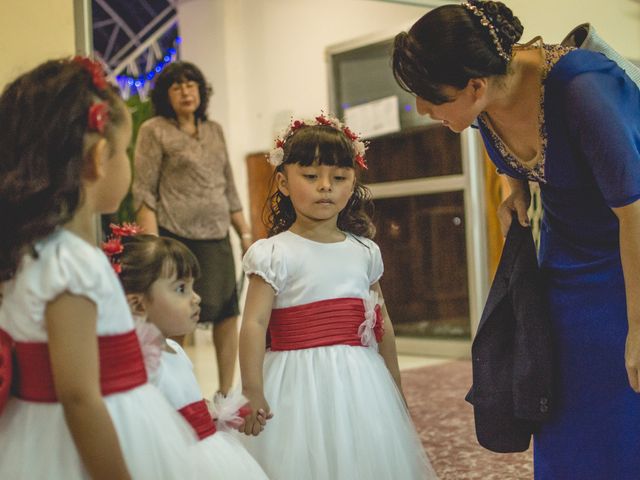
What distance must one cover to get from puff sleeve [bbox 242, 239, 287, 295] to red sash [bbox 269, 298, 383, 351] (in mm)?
72

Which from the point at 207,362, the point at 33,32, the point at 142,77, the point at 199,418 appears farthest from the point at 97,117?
the point at 142,77

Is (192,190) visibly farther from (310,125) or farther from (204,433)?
(204,433)

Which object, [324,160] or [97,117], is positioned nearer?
[97,117]

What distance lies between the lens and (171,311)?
5.16 feet

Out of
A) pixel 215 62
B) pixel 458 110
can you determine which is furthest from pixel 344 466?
pixel 215 62

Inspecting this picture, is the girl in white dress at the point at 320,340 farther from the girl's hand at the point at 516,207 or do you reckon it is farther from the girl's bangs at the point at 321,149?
the girl's hand at the point at 516,207

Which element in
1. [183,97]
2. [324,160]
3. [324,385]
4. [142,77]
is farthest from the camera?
[142,77]

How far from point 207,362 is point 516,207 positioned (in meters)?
4.04

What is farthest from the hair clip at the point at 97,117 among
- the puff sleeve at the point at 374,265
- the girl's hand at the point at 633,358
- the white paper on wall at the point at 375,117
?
the white paper on wall at the point at 375,117

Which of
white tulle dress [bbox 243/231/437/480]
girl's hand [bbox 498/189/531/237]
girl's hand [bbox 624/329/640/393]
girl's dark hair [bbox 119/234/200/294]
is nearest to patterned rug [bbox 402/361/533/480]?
white tulle dress [bbox 243/231/437/480]

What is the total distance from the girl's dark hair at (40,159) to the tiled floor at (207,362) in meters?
3.08

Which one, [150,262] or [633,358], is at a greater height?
[150,262]

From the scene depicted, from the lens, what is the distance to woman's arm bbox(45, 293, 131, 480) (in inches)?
43.2

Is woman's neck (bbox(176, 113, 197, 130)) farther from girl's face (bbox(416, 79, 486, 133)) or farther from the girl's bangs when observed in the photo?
girl's face (bbox(416, 79, 486, 133))
